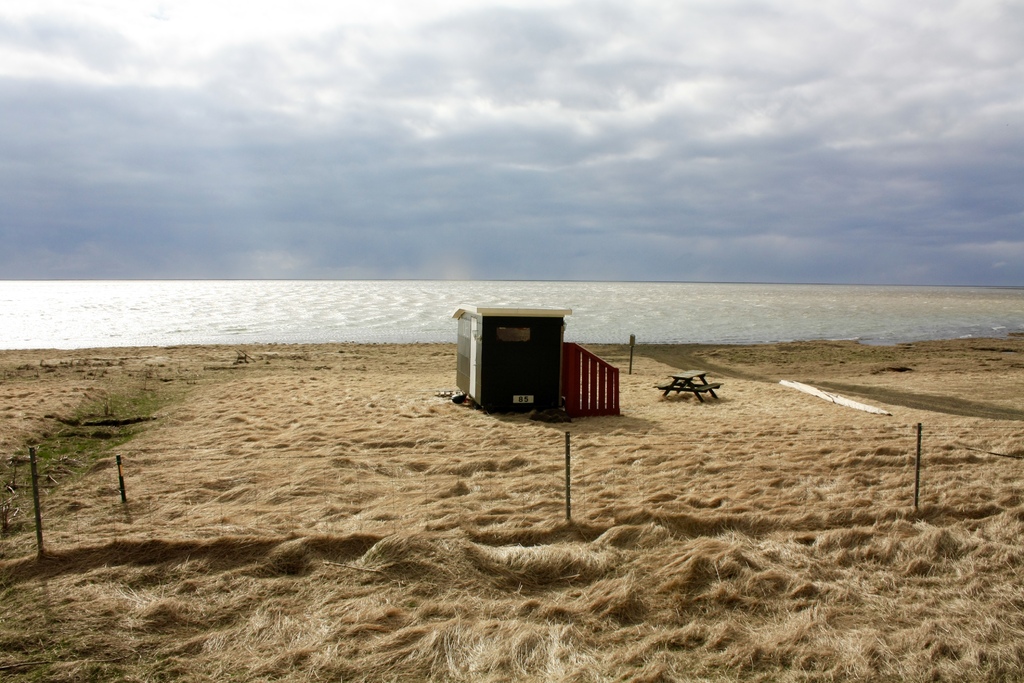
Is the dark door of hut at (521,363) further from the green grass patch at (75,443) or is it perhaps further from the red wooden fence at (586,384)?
the green grass patch at (75,443)

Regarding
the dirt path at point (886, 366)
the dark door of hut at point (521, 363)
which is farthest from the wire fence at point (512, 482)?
the dirt path at point (886, 366)

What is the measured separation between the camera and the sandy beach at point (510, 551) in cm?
482

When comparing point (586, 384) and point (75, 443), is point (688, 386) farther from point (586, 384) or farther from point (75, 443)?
point (75, 443)

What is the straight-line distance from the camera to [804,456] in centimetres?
922

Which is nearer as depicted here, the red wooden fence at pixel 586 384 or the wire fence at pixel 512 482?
the wire fence at pixel 512 482

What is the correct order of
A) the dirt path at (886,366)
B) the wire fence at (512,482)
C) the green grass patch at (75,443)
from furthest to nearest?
the dirt path at (886,366)
the green grass patch at (75,443)
the wire fence at (512,482)

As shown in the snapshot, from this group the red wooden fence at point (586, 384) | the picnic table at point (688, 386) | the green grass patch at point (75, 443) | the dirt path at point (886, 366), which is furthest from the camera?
the dirt path at point (886, 366)

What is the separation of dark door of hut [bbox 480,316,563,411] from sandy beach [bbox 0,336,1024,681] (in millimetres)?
983

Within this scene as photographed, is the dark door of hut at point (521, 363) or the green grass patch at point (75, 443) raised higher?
the dark door of hut at point (521, 363)

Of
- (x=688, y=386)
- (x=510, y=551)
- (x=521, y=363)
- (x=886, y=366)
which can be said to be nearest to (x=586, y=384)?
(x=521, y=363)

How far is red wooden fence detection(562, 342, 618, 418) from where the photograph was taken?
1354 cm

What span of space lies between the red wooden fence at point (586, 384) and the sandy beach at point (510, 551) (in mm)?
1230

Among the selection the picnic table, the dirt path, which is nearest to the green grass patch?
the picnic table

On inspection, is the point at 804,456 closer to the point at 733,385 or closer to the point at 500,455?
the point at 500,455
